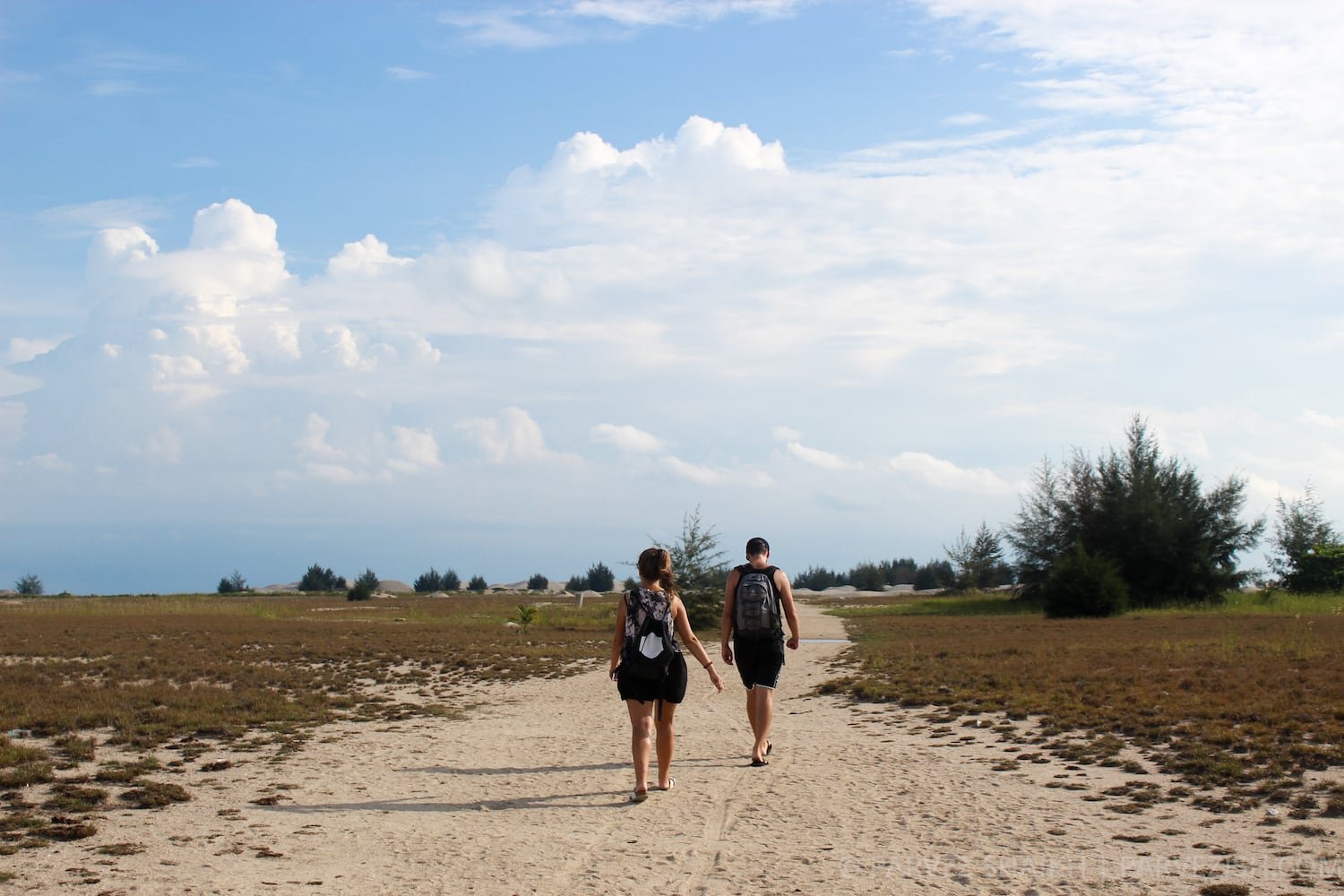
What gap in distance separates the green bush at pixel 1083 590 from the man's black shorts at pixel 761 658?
104ft

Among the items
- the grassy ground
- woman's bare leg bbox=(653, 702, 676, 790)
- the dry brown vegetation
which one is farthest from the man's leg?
the dry brown vegetation

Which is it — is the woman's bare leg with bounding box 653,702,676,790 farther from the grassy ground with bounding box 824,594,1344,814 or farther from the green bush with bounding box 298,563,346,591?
the green bush with bounding box 298,563,346,591

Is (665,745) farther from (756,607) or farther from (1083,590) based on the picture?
(1083,590)

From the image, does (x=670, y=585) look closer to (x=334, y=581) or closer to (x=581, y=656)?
(x=581, y=656)

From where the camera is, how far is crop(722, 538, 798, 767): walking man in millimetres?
8758

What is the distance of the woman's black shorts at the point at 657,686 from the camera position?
786cm

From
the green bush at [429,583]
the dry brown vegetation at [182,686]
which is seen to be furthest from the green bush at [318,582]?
the dry brown vegetation at [182,686]

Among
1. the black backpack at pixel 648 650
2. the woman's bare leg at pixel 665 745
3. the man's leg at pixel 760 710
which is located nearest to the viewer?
the black backpack at pixel 648 650

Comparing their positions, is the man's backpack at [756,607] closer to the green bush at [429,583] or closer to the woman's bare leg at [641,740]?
the woman's bare leg at [641,740]

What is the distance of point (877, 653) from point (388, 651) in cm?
954

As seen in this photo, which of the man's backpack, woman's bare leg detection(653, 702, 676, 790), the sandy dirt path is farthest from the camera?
the man's backpack

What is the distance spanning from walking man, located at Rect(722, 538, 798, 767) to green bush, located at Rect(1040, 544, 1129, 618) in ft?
103

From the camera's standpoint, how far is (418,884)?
5949 mm

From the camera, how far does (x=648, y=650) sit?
780 centimetres
